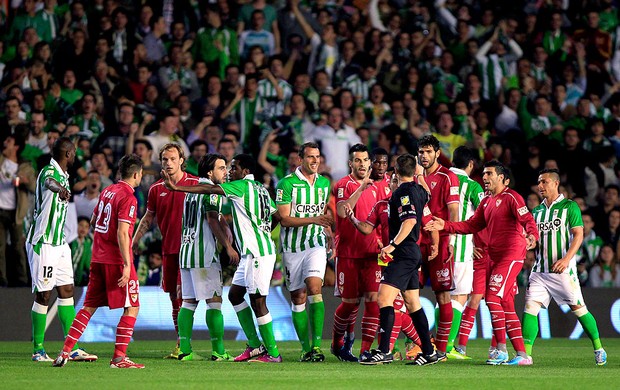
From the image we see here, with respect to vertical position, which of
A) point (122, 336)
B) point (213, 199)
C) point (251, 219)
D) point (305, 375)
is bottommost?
point (305, 375)

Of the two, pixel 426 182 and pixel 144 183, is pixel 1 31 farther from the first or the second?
pixel 426 182

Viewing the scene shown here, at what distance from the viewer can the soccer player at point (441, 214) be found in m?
12.5

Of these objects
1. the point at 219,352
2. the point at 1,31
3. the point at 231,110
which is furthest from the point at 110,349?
the point at 1,31

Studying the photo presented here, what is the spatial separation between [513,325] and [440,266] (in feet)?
3.76

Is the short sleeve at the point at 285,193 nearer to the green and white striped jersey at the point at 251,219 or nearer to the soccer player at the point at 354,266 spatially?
the green and white striped jersey at the point at 251,219

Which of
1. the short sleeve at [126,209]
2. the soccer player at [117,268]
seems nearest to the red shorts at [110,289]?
the soccer player at [117,268]

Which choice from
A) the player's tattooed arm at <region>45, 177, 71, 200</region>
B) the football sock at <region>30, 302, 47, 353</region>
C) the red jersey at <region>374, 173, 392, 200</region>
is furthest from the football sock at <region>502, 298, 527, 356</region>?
the football sock at <region>30, 302, 47, 353</region>

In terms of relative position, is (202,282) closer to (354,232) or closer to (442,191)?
(354,232)

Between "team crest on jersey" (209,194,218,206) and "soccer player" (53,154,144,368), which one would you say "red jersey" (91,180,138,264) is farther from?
"team crest on jersey" (209,194,218,206)

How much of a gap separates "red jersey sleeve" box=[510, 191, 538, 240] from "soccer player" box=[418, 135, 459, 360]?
0.69 metres

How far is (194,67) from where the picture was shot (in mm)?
20000

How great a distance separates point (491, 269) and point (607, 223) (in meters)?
7.68

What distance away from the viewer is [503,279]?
471 inches

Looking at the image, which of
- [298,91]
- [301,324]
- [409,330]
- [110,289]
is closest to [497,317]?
[409,330]
